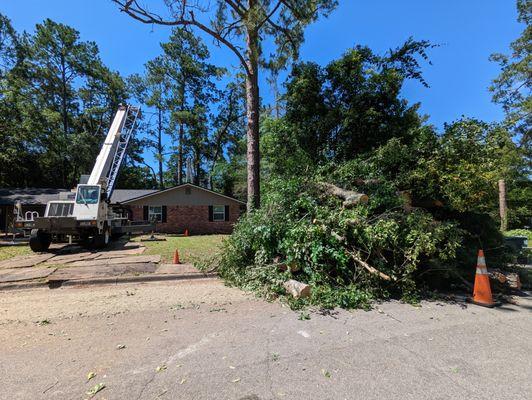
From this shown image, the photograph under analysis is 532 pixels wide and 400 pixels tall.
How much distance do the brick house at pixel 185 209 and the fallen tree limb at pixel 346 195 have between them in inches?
581

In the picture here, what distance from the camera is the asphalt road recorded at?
2.73m

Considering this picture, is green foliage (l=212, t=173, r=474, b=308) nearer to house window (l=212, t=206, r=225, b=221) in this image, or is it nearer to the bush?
the bush

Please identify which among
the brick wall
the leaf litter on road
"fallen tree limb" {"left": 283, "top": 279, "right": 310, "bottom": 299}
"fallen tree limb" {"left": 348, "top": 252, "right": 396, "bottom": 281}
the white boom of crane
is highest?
the white boom of crane

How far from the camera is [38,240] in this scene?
37.0ft

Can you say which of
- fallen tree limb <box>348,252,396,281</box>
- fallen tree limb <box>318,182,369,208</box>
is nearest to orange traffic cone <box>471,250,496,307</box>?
fallen tree limb <box>348,252,396,281</box>

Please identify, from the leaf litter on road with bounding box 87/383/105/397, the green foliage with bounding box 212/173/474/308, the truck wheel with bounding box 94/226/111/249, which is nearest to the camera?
the leaf litter on road with bounding box 87/383/105/397

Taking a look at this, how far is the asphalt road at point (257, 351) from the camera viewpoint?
2.73m

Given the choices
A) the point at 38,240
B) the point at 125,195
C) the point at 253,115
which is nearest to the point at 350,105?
the point at 253,115

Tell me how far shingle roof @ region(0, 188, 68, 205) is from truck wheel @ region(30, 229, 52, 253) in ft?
36.4

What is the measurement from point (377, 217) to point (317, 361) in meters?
3.71

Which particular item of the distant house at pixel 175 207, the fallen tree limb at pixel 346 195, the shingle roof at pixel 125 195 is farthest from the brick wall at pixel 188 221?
the fallen tree limb at pixel 346 195

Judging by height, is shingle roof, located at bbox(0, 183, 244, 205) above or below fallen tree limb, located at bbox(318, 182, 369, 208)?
above

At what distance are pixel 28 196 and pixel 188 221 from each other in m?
11.9

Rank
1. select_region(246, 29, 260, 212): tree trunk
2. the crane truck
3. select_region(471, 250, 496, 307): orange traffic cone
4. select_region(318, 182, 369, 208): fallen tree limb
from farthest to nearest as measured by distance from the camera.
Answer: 1. the crane truck
2. select_region(246, 29, 260, 212): tree trunk
3. select_region(318, 182, 369, 208): fallen tree limb
4. select_region(471, 250, 496, 307): orange traffic cone
